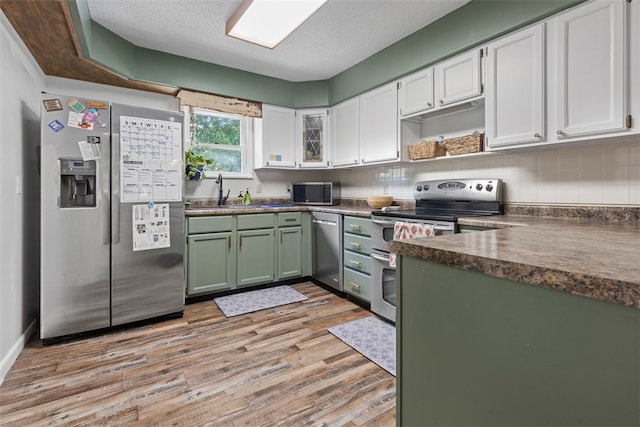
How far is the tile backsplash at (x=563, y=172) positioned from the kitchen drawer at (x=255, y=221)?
1.66m

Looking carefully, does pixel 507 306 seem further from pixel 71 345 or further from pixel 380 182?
pixel 380 182

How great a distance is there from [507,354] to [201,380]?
1.69 metres

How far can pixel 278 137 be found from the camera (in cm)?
388

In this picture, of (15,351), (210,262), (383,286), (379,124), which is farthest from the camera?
(379,124)

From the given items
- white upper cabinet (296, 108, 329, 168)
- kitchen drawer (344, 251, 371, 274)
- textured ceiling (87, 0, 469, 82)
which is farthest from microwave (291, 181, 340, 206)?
textured ceiling (87, 0, 469, 82)

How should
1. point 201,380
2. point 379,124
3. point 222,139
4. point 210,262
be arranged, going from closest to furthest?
point 201,380
point 210,262
point 379,124
point 222,139

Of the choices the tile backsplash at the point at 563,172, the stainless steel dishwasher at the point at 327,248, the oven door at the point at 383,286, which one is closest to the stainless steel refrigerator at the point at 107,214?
the stainless steel dishwasher at the point at 327,248

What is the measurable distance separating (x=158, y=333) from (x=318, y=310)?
1.30 meters

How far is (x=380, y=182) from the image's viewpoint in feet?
12.0

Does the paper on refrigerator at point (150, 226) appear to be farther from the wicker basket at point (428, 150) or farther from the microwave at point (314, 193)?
the wicker basket at point (428, 150)

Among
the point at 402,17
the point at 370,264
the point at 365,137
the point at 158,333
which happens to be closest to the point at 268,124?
the point at 365,137

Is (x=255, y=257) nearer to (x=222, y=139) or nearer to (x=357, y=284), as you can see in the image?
(x=357, y=284)

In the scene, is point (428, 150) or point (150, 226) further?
point (428, 150)

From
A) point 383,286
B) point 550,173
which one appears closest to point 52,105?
point 383,286
